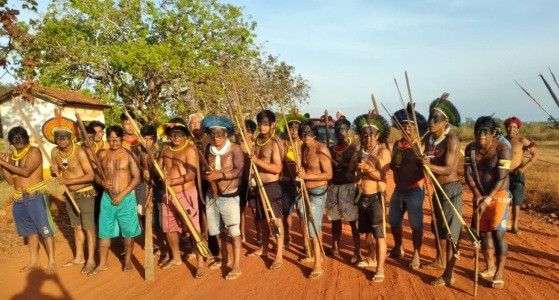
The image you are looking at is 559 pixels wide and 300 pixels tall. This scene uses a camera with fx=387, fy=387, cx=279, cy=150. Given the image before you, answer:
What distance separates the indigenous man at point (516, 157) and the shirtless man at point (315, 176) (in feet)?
11.1

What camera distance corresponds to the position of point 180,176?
523 centimetres

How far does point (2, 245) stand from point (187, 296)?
13.7 ft

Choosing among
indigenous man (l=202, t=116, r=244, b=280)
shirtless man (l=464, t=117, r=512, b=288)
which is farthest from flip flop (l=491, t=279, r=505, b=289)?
indigenous man (l=202, t=116, r=244, b=280)

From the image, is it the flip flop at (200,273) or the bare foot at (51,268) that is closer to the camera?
the flip flop at (200,273)

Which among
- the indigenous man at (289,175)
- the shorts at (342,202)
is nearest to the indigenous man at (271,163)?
the indigenous man at (289,175)

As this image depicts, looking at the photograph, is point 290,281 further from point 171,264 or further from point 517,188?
point 517,188

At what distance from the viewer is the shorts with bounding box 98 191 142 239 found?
5.38 m

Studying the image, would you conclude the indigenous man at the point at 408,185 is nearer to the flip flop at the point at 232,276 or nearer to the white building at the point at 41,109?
the flip flop at the point at 232,276

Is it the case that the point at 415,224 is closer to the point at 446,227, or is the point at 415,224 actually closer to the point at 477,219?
the point at 446,227

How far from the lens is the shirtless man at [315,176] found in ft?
16.7

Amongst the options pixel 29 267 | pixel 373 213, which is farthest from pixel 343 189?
pixel 29 267

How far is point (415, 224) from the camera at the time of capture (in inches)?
201

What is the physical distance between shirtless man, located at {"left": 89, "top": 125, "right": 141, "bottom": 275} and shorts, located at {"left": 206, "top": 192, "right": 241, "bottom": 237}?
1110 mm

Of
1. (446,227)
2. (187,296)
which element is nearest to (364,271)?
(446,227)
